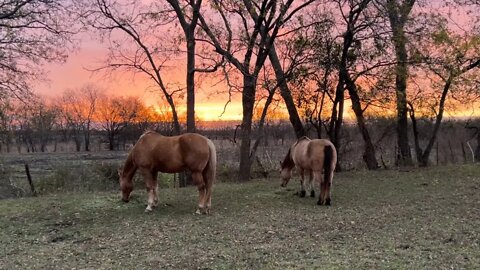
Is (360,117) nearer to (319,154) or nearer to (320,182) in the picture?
(319,154)

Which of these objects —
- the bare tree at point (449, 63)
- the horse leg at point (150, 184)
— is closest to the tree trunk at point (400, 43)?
the bare tree at point (449, 63)

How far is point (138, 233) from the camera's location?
7926 millimetres

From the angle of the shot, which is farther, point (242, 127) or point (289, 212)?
point (242, 127)

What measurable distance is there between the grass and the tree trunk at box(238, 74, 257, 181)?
3763 mm

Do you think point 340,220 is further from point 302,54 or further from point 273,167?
point 273,167

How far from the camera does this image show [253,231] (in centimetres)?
795

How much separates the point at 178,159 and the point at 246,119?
657cm

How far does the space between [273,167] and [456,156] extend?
13.9 meters

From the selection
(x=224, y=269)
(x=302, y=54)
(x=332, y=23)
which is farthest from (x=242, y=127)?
(x=224, y=269)

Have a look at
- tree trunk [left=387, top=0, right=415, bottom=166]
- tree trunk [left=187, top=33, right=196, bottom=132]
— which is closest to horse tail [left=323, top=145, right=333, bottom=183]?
tree trunk [left=187, top=33, right=196, bottom=132]

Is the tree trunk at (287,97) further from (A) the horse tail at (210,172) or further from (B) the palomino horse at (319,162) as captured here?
(A) the horse tail at (210,172)

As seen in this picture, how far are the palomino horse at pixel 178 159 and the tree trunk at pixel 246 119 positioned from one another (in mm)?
6080

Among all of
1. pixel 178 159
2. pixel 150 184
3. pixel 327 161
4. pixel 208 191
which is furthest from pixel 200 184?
pixel 327 161

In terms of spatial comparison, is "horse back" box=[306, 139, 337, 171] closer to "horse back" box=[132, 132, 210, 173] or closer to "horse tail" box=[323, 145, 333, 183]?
"horse tail" box=[323, 145, 333, 183]
